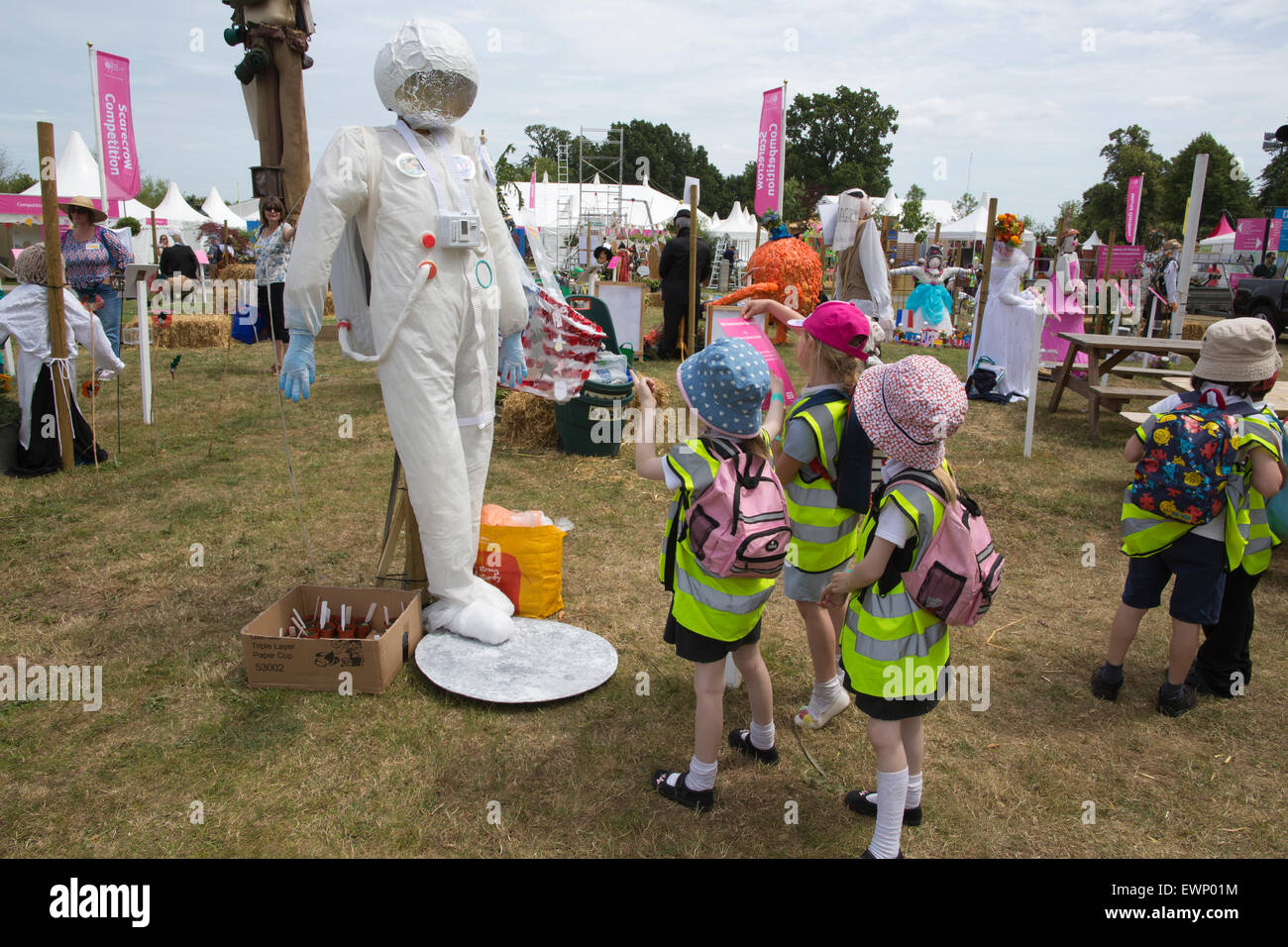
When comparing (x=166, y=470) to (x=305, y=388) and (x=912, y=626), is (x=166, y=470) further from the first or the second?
(x=912, y=626)

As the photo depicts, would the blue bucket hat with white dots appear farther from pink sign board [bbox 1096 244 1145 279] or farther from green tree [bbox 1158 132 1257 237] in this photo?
green tree [bbox 1158 132 1257 237]

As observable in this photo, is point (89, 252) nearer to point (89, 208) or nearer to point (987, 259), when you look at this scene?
point (89, 208)

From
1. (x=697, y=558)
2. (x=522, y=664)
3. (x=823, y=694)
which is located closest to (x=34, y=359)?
(x=522, y=664)

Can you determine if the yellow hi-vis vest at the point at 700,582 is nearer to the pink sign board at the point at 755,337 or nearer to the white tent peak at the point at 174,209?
the pink sign board at the point at 755,337

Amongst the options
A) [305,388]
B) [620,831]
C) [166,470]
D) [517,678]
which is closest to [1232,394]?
[620,831]

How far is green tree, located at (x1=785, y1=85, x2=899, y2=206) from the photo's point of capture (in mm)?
55781

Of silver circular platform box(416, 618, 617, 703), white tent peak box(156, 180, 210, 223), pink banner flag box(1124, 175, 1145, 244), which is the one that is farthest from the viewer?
white tent peak box(156, 180, 210, 223)

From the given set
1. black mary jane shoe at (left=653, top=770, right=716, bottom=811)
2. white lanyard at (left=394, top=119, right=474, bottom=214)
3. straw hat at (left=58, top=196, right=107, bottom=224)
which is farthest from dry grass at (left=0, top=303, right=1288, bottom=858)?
straw hat at (left=58, top=196, right=107, bottom=224)

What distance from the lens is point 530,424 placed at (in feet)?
22.8

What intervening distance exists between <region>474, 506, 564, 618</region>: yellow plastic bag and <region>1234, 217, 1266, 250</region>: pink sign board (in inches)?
1048

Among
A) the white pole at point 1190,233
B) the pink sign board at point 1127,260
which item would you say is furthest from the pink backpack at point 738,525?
the pink sign board at point 1127,260

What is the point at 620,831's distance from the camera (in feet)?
8.14

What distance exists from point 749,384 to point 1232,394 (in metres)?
2.08

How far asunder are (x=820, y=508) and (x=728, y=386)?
28.5 inches
